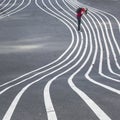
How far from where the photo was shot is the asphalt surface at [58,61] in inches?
307

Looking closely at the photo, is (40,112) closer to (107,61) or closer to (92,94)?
(92,94)

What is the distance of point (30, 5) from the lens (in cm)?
4706

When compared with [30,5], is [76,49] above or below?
below

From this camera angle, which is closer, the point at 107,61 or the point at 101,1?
the point at 107,61

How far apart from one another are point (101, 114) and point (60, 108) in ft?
3.65

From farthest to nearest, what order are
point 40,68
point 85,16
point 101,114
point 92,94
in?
point 85,16 → point 40,68 → point 92,94 → point 101,114

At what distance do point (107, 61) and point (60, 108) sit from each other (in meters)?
17.5

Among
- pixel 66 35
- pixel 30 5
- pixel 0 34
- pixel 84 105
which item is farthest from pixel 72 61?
pixel 30 5

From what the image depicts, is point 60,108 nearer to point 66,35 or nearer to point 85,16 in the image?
point 66,35

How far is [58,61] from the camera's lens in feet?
82.4

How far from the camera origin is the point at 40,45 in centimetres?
2988

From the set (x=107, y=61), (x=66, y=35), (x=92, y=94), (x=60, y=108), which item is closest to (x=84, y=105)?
(x=60, y=108)

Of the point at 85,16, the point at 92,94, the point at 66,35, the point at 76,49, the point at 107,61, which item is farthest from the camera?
the point at 85,16

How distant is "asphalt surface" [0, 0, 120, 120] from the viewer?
7.81m
